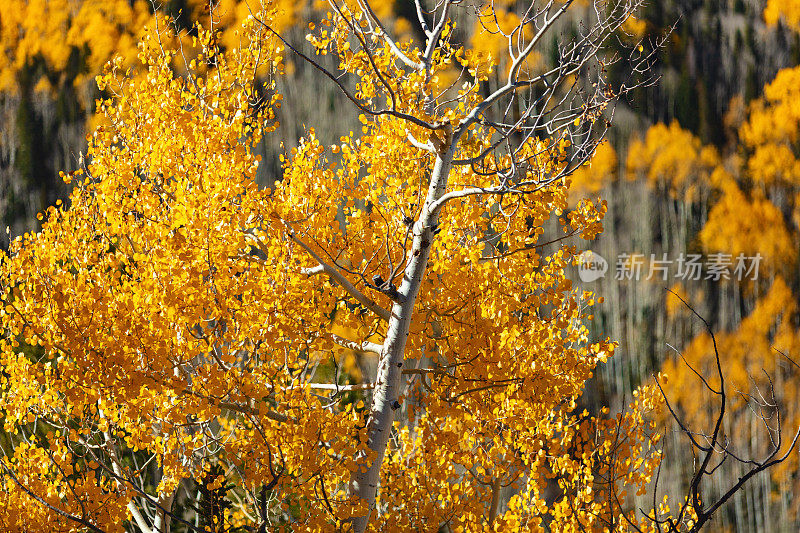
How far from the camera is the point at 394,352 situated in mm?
5117

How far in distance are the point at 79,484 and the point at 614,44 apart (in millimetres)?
11635

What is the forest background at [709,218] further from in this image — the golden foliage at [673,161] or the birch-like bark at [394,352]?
the birch-like bark at [394,352]

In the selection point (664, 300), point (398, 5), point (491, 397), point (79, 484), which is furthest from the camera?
point (398, 5)

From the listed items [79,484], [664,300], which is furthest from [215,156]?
[664,300]

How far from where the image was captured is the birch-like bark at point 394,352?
201 inches

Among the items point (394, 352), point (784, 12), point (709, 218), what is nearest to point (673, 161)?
point (709, 218)

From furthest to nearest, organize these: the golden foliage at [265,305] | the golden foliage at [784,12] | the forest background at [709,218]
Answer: the golden foliage at [784,12]
the forest background at [709,218]
the golden foliage at [265,305]

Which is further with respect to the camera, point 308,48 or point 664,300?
point 308,48

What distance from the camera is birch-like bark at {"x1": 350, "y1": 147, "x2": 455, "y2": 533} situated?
201 inches

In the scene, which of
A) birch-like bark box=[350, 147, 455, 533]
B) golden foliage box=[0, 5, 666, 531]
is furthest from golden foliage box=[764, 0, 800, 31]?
birch-like bark box=[350, 147, 455, 533]

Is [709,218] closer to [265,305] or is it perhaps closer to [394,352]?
[394,352]

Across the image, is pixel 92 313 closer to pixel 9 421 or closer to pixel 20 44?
pixel 9 421

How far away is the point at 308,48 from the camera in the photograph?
617 inches

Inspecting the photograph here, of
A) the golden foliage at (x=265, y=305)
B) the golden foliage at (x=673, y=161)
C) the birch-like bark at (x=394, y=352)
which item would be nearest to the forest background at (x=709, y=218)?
the golden foliage at (x=673, y=161)
